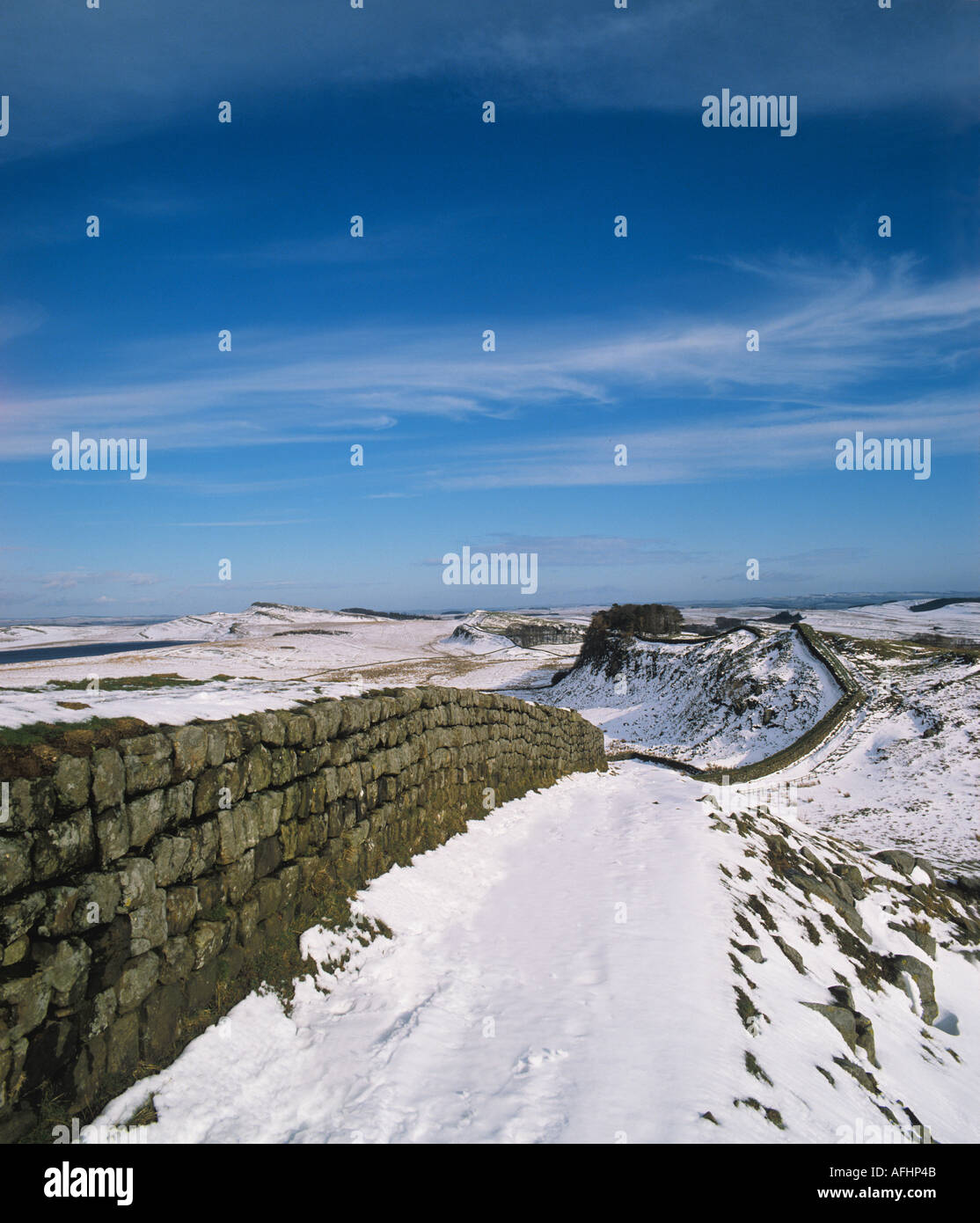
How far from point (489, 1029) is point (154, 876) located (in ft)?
10.0

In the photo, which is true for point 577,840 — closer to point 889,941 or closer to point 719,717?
point 889,941

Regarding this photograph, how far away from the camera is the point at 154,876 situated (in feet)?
15.1

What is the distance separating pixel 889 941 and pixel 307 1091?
10560 mm

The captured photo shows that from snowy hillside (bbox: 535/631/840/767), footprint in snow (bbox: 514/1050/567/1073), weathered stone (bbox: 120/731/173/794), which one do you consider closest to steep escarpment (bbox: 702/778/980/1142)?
footprint in snow (bbox: 514/1050/567/1073)

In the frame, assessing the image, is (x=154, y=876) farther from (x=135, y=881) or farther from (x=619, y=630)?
(x=619, y=630)

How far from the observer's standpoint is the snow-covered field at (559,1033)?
4637 mm

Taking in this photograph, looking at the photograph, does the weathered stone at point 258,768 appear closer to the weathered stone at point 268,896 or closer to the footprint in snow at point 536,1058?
the weathered stone at point 268,896

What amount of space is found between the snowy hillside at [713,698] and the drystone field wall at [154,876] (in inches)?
903

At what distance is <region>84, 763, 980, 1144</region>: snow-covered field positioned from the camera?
464 cm

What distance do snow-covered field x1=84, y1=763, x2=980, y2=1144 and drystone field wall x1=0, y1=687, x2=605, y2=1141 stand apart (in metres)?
0.32

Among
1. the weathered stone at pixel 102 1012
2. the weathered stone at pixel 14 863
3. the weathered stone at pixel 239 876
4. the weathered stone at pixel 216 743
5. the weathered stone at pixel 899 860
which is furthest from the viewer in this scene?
the weathered stone at pixel 899 860

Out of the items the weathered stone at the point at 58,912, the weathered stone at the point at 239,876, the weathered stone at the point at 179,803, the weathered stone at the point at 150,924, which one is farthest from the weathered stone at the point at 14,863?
the weathered stone at the point at 239,876

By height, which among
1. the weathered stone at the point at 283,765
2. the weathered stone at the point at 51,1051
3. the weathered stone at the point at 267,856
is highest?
the weathered stone at the point at 283,765
